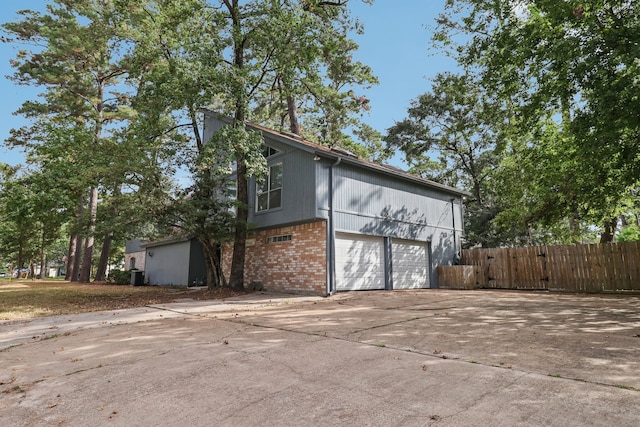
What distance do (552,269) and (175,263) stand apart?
732 inches

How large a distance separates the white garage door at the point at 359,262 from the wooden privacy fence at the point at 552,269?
13.1 feet

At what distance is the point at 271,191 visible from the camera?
13.7m

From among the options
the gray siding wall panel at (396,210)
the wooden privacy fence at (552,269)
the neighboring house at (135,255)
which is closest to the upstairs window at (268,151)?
the gray siding wall panel at (396,210)

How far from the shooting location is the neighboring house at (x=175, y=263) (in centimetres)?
1878

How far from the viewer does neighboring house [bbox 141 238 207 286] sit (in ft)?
61.6

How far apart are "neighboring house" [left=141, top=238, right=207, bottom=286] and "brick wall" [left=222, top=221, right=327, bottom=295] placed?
516 centimetres

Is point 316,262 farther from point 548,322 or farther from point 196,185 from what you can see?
point 548,322

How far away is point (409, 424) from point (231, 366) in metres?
2.07

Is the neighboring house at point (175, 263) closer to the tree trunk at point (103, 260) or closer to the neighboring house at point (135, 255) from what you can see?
the neighboring house at point (135, 255)

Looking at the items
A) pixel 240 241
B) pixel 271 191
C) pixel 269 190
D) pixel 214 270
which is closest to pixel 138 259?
pixel 214 270

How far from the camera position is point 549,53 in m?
7.75

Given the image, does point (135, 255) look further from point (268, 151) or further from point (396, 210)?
point (396, 210)

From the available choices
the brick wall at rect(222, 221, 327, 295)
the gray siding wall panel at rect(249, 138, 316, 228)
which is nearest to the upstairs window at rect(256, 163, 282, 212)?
the gray siding wall panel at rect(249, 138, 316, 228)

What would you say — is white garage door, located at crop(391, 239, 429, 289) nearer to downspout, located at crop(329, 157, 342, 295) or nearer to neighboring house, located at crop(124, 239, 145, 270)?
downspout, located at crop(329, 157, 342, 295)
